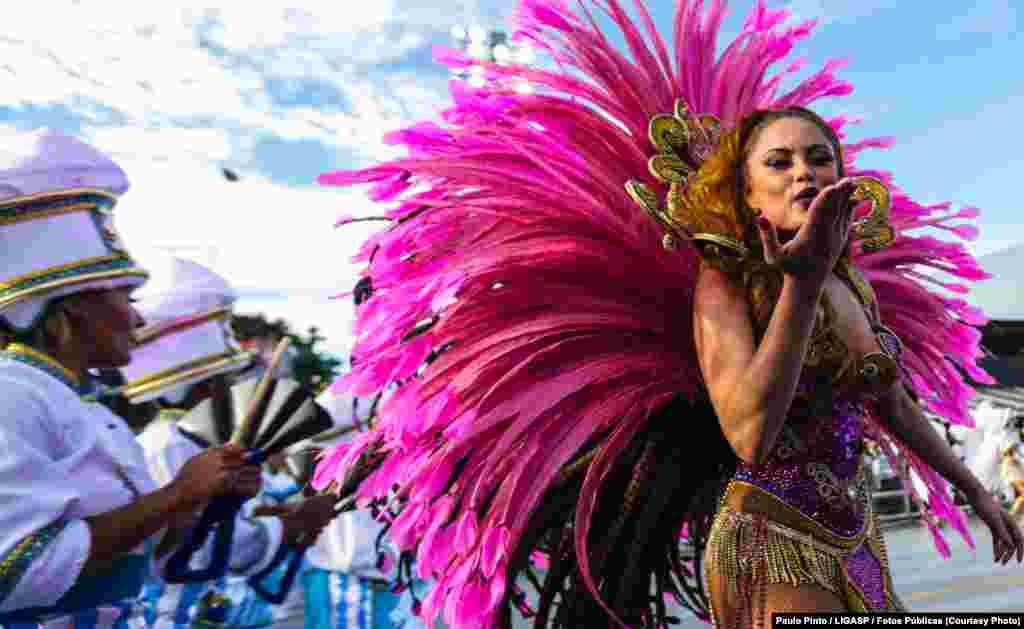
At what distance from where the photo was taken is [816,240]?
1.43 metres

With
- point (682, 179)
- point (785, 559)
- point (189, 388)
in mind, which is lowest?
point (189, 388)

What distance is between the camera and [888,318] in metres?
2.11

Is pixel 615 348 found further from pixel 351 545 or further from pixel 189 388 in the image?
pixel 351 545

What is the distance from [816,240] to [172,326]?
13.0 ft

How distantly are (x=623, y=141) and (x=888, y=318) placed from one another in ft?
2.59

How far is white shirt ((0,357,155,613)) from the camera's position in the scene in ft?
6.52

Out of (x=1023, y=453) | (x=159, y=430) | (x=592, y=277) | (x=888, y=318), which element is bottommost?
(x=1023, y=453)

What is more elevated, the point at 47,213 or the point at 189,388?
the point at 47,213

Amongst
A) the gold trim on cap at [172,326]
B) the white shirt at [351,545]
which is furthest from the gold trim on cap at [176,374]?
the white shirt at [351,545]

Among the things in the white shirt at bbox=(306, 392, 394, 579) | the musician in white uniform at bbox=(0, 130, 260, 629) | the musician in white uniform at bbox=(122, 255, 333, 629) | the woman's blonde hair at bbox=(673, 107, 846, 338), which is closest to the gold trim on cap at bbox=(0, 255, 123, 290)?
the musician in white uniform at bbox=(0, 130, 260, 629)

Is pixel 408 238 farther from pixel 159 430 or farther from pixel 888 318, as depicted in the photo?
pixel 159 430

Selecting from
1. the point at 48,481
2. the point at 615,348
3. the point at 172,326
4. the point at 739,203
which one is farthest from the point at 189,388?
the point at 739,203

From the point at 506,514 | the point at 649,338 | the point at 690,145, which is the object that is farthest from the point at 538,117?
the point at 506,514

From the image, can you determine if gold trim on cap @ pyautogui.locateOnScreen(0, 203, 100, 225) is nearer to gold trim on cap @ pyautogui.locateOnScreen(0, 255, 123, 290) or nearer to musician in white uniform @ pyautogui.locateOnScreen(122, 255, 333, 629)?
gold trim on cap @ pyautogui.locateOnScreen(0, 255, 123, 290)
